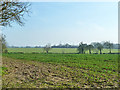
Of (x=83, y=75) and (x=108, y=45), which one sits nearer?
(x=83, y=75)

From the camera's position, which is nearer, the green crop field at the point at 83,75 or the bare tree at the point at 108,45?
the green crop field at the point at 83,75

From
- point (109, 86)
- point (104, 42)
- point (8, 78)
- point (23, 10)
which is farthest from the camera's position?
point (104, 42)

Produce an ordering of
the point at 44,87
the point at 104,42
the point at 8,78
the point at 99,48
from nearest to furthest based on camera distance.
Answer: the point at 44,87, the point at 8,78, the point at 99,48, the point at 104,42

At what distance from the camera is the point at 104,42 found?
69.2 meters

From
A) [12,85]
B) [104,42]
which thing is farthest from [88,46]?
[12,85]

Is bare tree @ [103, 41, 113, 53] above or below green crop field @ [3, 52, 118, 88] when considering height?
above

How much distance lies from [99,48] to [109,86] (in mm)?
60855

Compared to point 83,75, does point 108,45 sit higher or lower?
higher

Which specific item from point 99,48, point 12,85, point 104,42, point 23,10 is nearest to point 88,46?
point 99,48

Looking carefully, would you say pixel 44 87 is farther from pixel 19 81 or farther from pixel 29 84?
pixel 19 81

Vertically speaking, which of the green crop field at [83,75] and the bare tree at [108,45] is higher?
the bare tree at [108,45]

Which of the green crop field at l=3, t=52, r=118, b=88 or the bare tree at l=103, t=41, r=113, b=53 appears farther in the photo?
the bare tree at l=103, t=41, r=113, b=53

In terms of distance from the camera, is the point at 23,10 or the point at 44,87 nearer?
the point at 44,87

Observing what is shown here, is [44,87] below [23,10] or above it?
below
